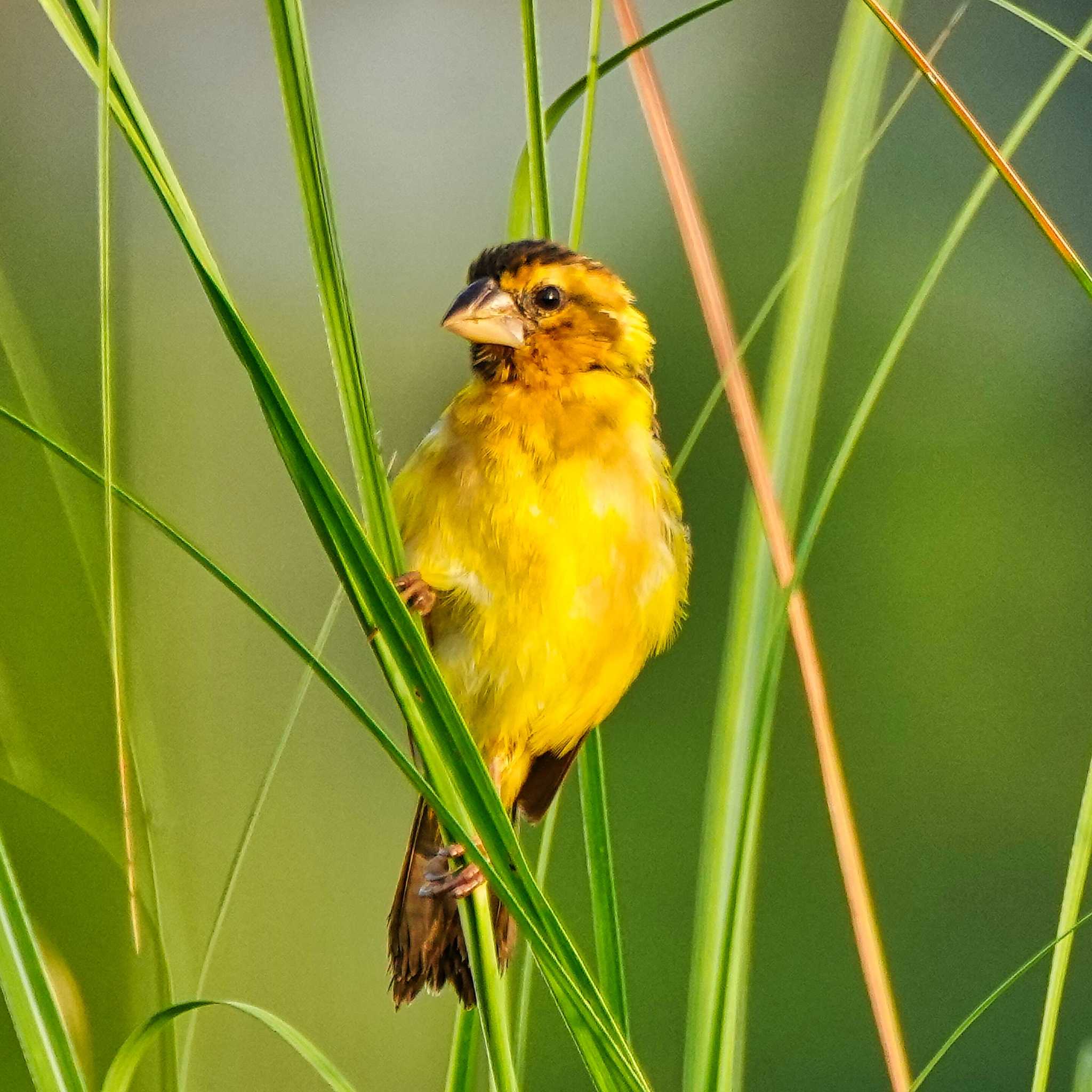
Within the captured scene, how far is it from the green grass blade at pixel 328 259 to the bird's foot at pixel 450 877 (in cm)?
19

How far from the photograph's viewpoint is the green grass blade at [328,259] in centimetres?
52

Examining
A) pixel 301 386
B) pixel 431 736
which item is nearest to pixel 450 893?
pixel 431 736

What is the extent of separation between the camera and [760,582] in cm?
72

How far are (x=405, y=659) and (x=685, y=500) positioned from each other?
0.52 m

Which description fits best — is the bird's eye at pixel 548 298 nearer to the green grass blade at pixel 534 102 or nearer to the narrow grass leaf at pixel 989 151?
the green grass blade at pixel 534 102

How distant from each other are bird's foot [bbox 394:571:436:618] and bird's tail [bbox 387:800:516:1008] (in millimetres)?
145

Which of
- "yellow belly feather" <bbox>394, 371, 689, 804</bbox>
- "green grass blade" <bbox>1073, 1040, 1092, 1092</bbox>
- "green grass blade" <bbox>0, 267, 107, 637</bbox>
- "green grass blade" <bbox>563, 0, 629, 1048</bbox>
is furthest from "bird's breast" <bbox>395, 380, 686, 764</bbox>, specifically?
"green grass blade" <bbox>1073, 1040, 1092, 1092</bbox>

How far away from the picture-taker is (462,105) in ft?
3.51

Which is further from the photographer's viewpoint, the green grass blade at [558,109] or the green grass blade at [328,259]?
the green grass blade at [558,109]

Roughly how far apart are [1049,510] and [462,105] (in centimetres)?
68

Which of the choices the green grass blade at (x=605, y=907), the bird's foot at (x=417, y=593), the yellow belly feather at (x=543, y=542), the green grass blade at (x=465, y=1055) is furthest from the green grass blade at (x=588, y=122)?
the green grass blade at (x=465, y=1055)

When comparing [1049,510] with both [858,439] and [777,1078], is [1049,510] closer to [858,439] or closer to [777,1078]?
[858,439]

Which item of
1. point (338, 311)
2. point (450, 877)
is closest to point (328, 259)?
point (338, 311)

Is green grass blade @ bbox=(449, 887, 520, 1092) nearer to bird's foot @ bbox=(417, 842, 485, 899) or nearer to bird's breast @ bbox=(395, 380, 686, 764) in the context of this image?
bird's foot @ bbox=(417, 842, 485, 899)
